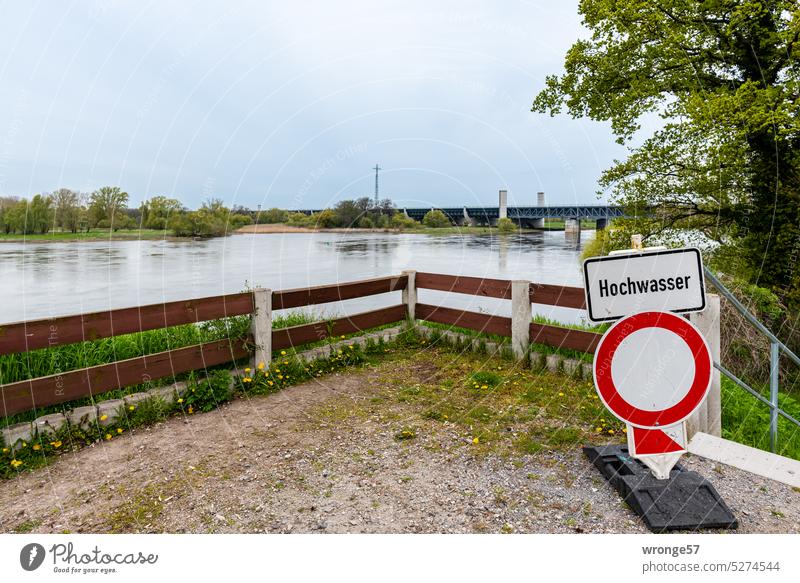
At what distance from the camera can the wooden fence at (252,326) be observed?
14.4ft

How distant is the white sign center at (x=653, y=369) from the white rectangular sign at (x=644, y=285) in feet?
0.50

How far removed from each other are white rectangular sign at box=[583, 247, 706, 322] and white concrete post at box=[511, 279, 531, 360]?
13.0ft

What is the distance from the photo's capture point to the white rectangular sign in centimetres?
272

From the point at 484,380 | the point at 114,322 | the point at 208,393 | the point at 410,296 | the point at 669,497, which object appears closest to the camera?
the point at 669,497

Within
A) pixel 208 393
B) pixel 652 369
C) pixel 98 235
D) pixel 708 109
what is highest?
pixel 708 109

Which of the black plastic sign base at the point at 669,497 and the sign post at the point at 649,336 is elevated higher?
the sign post at the point at 649,336

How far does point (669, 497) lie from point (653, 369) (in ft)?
3.93

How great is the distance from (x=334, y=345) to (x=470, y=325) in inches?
81.1

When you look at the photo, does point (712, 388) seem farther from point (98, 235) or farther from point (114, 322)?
point (98, 235)

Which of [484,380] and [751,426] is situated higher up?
[484,380]

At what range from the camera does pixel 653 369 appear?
2785 mm

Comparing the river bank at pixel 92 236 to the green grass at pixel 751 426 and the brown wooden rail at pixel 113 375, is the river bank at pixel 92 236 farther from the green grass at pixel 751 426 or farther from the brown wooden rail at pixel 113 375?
A: the green grass at pixel 751 426

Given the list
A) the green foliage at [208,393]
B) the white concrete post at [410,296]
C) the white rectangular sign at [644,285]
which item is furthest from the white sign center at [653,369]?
the white concrete post at [410,296]

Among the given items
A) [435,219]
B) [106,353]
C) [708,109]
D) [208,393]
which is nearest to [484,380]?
[435,219]
